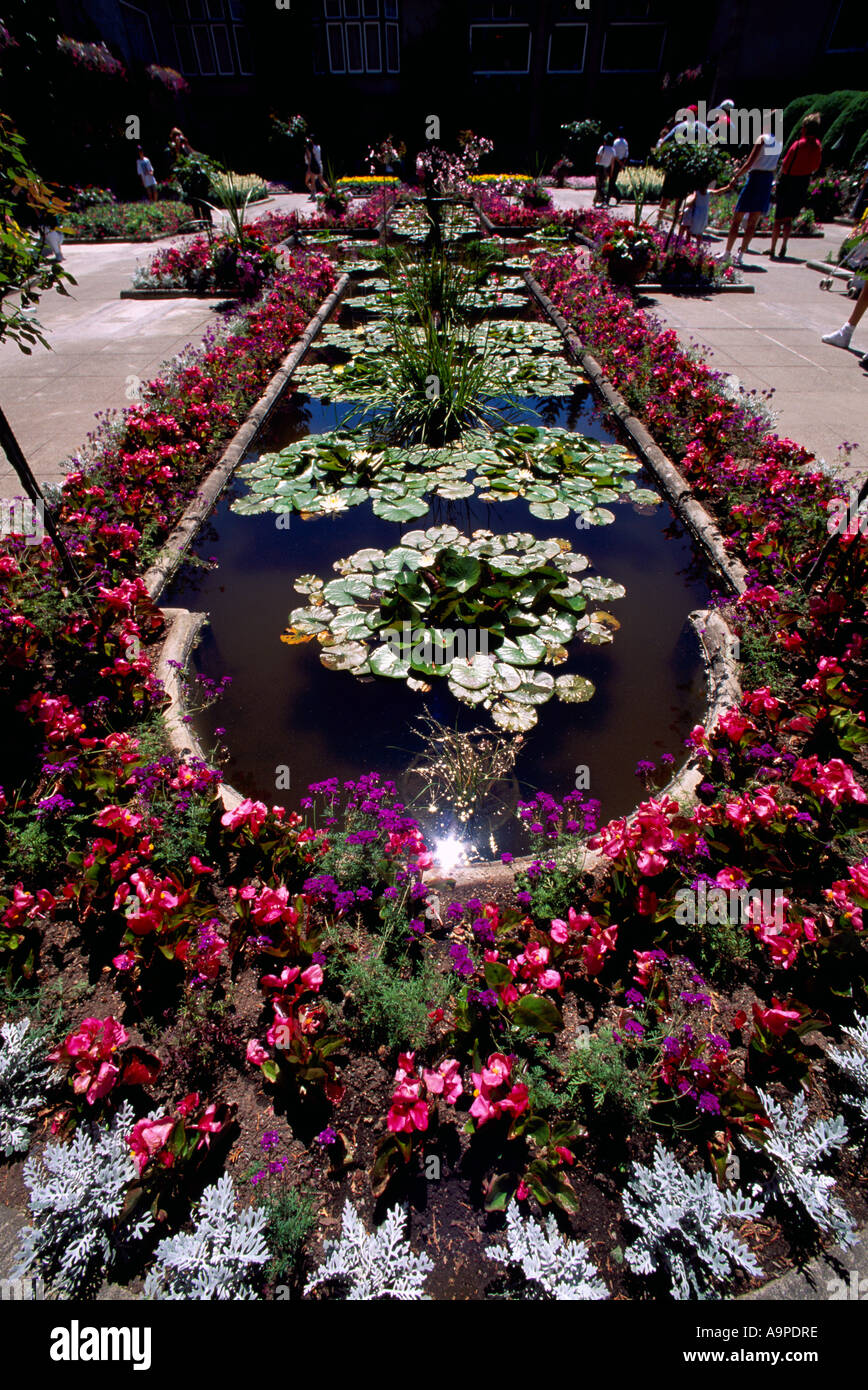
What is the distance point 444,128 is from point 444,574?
24.9 m

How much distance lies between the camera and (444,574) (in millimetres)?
3482

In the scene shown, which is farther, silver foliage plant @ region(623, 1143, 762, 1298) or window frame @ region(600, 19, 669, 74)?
window frame @ region(600, 19, 669, 74)

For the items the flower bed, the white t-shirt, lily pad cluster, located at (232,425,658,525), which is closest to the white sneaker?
the white t-shirt

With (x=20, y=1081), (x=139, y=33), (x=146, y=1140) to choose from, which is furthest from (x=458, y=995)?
(x=139, y=33)

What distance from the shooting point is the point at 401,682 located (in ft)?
10.7

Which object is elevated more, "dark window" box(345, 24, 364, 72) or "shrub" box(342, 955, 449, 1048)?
"dark window" box(345, 24, 364, 72)

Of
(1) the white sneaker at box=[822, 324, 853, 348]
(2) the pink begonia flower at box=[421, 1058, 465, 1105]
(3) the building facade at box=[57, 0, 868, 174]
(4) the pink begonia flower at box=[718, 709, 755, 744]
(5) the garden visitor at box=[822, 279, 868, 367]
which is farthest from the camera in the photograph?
(3) the building facade at box=[57, 0, 868, 174]

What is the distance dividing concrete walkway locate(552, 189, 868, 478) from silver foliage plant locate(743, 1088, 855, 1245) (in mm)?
4060

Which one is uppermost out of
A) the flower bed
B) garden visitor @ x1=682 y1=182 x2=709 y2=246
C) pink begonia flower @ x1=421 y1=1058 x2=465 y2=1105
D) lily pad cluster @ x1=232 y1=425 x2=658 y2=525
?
garden visitor @ x1=682 y1=182 x2=709 y2=246

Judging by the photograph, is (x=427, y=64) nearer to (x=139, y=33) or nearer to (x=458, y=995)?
(x=139, y=33)

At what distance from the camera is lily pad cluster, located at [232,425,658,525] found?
4488 millimetres

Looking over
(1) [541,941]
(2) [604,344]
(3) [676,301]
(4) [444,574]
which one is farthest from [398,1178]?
(3) [676,301]

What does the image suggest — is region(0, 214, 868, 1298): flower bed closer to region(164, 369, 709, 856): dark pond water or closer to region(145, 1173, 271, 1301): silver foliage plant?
region(145, 1173, 271, 1301): silver foliage plant
